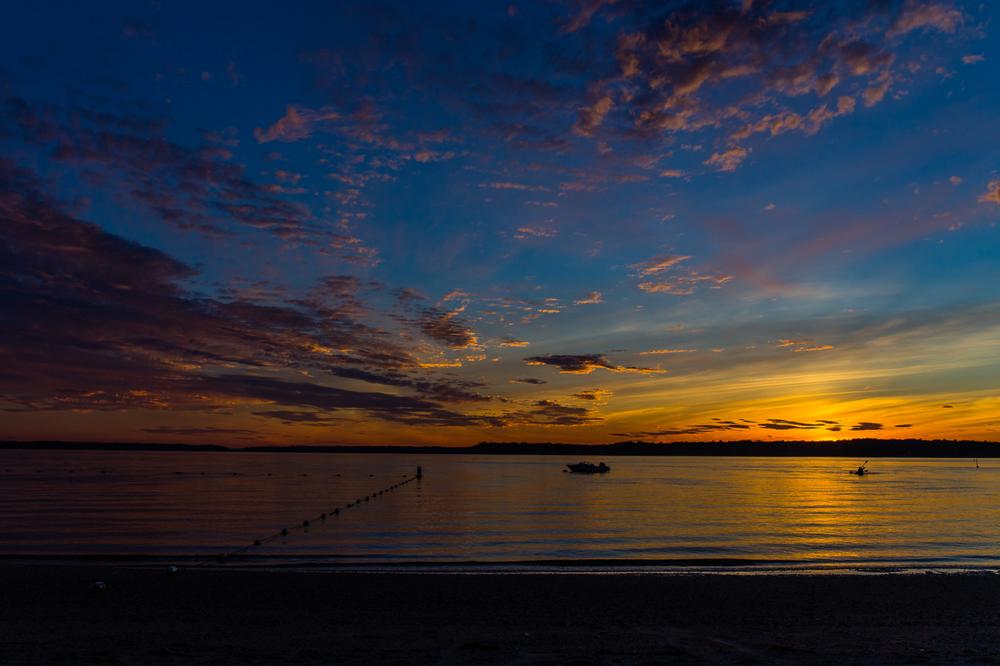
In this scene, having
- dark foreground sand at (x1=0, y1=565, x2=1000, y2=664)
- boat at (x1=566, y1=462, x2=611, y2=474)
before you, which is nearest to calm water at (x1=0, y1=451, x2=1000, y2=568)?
dark foreground sand at (x1=0, y1=565, x2=1000, y2=664)

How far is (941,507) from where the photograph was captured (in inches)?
2384

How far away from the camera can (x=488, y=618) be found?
17359 millimetres

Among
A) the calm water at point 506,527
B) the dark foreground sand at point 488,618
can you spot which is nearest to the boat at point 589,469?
the calm water at point 506,527

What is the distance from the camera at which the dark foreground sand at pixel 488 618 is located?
13.3 meters

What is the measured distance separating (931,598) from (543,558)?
14.6m

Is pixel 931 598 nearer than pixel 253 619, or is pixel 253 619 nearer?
pixel 253 619

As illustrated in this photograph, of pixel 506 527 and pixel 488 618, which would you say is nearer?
pixel 488 618

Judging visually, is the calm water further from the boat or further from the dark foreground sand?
the boat

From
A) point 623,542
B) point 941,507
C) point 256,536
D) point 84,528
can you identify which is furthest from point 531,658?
point 941,507

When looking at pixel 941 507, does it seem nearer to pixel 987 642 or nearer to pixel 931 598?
pixel 931 598

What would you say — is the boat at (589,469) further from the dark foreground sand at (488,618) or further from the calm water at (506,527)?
the dark foreground sand at (488,618)

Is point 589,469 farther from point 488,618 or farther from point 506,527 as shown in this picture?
→ point 488,618

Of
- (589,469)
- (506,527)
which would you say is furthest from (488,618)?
(589,469)

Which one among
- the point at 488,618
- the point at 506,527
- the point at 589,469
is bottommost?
the point at 488,618
